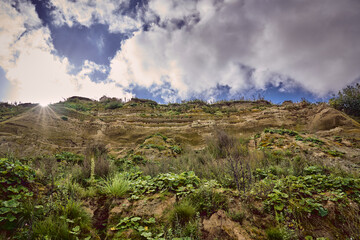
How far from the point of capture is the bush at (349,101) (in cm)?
1692

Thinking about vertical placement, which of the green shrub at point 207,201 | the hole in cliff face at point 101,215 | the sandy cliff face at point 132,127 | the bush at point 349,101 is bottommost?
the hole in cliff face at point 101,215

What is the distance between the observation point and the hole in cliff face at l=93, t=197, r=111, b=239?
9.05ft

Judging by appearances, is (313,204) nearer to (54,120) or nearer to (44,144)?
(44,144)

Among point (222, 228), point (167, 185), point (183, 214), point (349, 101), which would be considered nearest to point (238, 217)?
point (222, 228)

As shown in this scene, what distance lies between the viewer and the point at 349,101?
57.3ft

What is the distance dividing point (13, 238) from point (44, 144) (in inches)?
489

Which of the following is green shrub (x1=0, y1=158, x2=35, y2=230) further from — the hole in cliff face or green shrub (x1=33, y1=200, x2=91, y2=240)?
the hole in cliff face

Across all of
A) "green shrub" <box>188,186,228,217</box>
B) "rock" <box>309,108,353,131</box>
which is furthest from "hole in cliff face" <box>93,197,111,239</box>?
"rock" <box>309,108,353,131</box>

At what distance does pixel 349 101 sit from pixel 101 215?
25.9 m

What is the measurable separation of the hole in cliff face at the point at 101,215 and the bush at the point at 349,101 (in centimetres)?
2525

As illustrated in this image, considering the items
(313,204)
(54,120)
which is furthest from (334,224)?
(54,120)

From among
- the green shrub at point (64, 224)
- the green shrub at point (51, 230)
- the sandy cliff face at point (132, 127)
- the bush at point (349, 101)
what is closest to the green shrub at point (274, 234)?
the green shrub at point (64, 224)

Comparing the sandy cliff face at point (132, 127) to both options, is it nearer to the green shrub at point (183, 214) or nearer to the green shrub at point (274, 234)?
the green shrub at point (183, 214)

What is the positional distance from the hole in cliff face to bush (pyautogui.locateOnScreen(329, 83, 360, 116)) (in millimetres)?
25252
